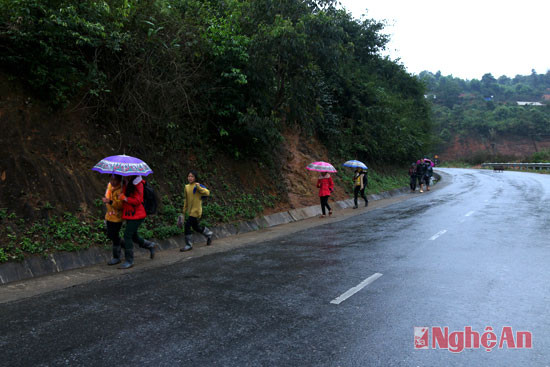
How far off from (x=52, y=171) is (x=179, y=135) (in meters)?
4.56

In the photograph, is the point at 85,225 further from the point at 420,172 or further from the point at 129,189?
the point at 420,172

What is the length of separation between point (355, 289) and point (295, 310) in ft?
3.98

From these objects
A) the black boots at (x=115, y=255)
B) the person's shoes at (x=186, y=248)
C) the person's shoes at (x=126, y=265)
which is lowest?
the person's shoes at (x=186, y=248)

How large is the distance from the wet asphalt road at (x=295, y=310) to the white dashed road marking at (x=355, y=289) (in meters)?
0.07

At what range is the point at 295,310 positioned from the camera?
194 inches

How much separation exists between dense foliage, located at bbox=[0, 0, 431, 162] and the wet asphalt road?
16.8 ft

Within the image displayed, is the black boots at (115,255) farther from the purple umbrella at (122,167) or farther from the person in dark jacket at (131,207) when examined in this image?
the purple umbrella at (122,167)

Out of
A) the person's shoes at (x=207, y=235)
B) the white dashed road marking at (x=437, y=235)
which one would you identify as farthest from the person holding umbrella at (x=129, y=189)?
the white dashed road marking at (x=437, y=235)

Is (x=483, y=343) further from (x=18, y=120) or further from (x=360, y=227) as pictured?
(x=18, y=120)

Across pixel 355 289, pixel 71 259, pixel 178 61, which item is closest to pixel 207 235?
pixel 71 259

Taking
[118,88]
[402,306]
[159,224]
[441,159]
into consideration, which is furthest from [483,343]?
[441,159]

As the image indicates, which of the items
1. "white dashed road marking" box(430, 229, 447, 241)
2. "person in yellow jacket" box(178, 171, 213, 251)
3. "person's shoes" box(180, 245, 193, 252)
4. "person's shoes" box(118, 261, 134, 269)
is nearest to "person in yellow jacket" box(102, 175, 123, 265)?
"person's shoes" box(118, 261, 134, 269)

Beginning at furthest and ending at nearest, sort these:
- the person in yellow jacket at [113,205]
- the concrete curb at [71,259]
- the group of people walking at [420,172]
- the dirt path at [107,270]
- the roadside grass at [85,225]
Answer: the group of people walking at [420,172] < the person in yellow jacket at [113,205] < the roadside grass at [85,225] < the concrete curb at [71,259] < the dirt path at [107,270]

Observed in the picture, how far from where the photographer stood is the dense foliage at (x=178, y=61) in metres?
8.84
